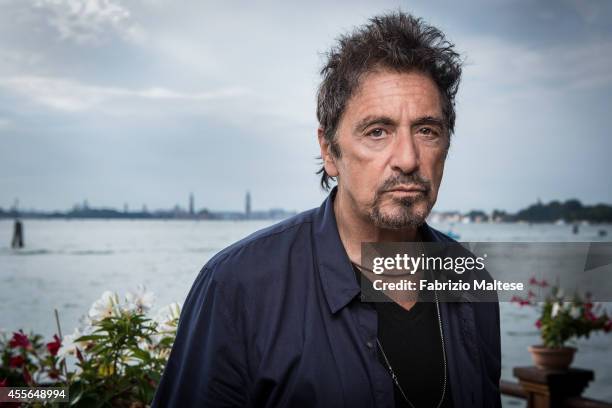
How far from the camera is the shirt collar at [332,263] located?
1875 millimetres

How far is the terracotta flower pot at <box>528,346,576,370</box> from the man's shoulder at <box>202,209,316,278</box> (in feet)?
10.7

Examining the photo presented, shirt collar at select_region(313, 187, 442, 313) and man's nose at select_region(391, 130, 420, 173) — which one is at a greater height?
man's nose at select_region(391, 130, 420, 173)

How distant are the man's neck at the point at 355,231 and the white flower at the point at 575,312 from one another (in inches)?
140

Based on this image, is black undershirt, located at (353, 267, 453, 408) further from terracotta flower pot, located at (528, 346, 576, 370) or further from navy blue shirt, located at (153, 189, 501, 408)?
terracotta flower pot, located at (528, 346, 576, 370)

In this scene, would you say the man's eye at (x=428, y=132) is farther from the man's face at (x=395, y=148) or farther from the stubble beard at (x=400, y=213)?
the stubble beard at (x=400, y=213)

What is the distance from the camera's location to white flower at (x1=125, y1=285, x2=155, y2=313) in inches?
87.9

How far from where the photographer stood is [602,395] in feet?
50.2

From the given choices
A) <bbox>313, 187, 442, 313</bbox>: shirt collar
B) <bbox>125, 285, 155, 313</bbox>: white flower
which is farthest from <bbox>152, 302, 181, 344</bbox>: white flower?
<bbox>313, 187, 442, 313</bbox>: shirt collar

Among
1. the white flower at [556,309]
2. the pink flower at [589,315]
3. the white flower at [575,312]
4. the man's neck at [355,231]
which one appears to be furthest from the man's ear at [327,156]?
the pink flower at [589,315]

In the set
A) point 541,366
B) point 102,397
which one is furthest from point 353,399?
point 541,366

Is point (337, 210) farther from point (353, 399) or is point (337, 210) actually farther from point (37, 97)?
point (37, 97)

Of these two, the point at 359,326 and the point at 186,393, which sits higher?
the point at 359,326

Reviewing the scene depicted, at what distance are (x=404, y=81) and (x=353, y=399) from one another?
3.24ft

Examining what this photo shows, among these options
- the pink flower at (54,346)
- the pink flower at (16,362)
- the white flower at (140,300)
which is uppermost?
the white flower at (140,300)
